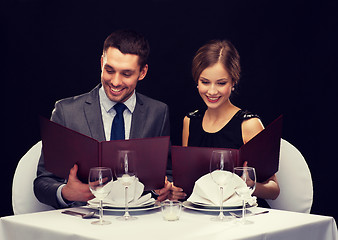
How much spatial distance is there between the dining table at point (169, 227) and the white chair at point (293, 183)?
21.8 inches

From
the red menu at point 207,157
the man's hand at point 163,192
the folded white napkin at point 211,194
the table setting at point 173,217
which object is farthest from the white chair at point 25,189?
the folded white napkin at point 211,194

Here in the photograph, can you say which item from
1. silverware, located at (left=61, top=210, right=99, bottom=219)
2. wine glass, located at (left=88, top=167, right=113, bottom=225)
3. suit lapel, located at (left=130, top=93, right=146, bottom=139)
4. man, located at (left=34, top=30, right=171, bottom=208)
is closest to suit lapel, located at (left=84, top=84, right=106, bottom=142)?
man, located at (left=34, top=30, right=171, bottom=208)

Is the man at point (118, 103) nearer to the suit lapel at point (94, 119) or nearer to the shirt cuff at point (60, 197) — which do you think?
the suit lapel at point (94, 119)

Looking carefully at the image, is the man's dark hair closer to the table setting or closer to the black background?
the black background

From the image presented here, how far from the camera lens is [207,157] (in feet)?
7.44

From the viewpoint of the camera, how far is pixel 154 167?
222cm

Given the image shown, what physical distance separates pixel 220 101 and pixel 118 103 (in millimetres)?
579

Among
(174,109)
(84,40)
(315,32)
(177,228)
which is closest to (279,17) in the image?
(315,32)

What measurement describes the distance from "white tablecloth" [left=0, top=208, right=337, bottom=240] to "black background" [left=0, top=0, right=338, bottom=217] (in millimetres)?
1546

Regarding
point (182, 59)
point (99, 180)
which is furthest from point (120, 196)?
point (182, 59)

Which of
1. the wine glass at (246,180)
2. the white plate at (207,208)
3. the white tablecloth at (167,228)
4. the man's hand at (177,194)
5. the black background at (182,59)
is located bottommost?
the white tablecloth at (167,228)

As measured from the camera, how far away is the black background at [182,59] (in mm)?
3523

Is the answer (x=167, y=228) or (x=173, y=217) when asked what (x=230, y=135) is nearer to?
(x=173, y=217)

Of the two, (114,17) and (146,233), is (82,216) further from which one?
(114,17)
